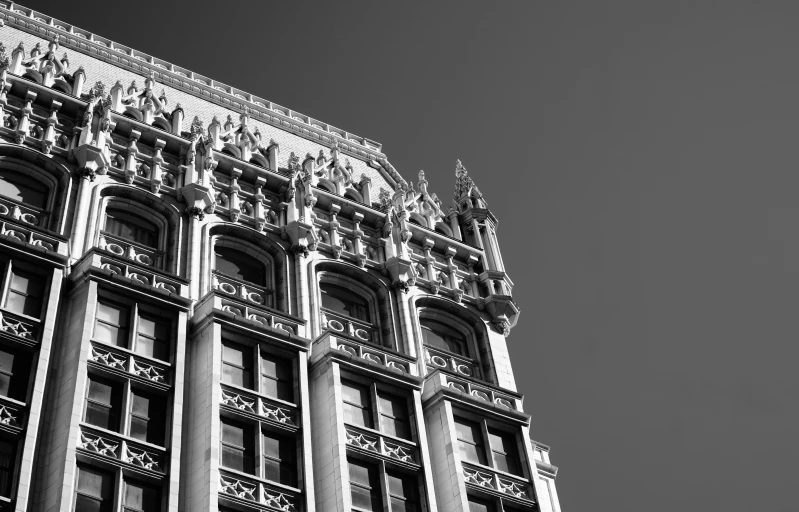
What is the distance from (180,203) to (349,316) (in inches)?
338

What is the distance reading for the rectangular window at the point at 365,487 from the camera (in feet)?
149

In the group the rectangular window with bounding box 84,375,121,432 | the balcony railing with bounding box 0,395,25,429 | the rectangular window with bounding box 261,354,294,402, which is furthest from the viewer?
the rectangular window with bounding box 261,354,294,402

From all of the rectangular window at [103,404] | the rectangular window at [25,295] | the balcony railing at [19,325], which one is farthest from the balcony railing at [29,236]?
the rectangular window at [103,404]

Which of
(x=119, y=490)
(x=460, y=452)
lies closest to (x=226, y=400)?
(x=119, y=490)

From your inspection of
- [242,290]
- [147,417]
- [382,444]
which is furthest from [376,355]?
[147,417]

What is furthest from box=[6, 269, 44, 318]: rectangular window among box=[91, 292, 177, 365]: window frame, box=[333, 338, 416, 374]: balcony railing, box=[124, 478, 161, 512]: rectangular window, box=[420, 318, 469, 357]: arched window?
box=[420, 318, 469, 357]: arched window

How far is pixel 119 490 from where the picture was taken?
39906 mm

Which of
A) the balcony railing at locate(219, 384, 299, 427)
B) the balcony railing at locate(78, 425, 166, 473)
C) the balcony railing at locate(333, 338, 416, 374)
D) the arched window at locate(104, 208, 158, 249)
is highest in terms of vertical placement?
the arched window at locate(104, 208, 158, 249)

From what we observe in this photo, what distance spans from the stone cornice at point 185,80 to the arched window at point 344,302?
14785 mm

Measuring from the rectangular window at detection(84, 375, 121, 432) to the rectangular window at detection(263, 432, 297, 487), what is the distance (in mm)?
5422

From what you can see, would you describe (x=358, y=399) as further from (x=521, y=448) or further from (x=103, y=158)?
(x=103, y=158)

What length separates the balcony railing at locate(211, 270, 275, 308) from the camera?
51719 millimetres

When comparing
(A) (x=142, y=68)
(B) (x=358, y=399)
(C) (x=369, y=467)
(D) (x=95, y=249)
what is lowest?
(C) (x=369, y=467)

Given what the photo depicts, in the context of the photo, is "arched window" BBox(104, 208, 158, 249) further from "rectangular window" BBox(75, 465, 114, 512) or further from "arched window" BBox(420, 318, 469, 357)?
"rectangular window" BBox(75, 465, 114, 512)
